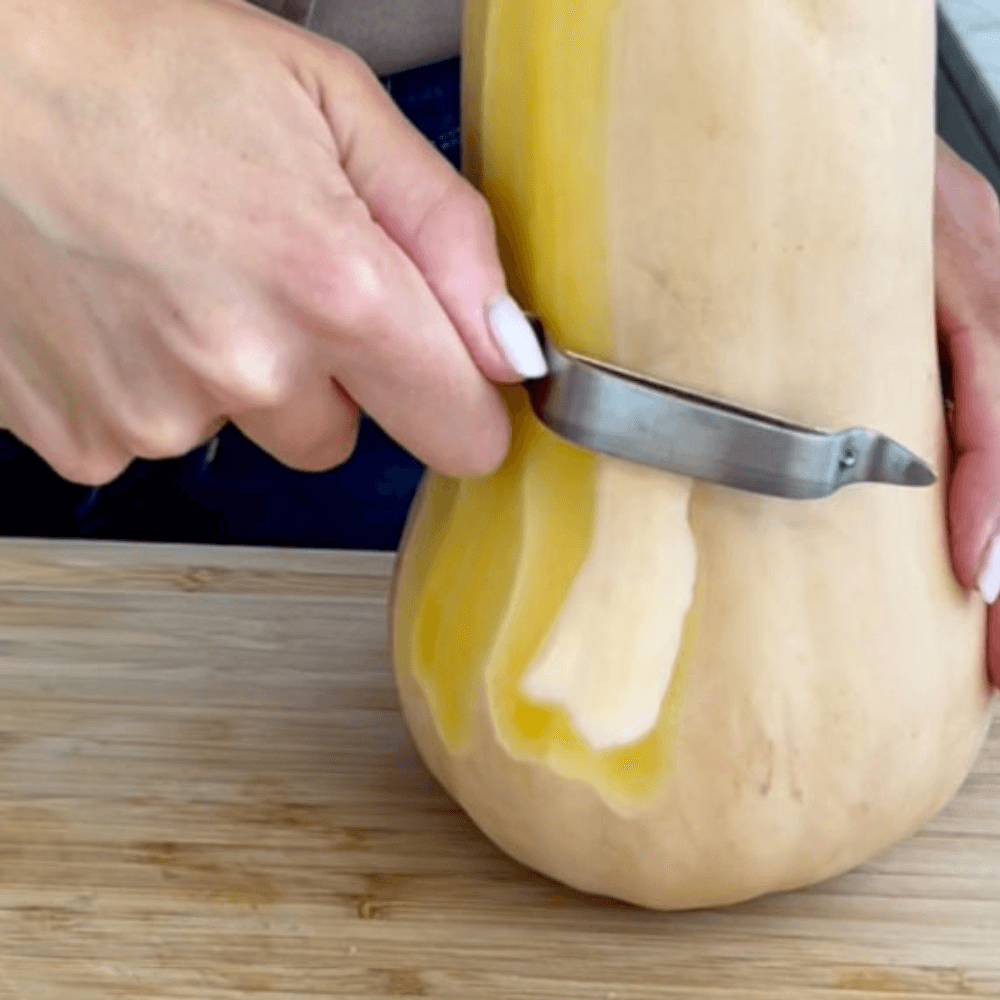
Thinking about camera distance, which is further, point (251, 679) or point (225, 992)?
point (251, 679)

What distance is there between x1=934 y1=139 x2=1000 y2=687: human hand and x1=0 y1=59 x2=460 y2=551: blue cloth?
356 millimetres

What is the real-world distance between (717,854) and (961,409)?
0.24 meters

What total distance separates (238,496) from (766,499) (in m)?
0.54

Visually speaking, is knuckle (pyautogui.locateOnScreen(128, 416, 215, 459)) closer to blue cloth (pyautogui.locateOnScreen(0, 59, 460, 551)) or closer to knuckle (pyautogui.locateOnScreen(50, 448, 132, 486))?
knuckle (pyautogui.locateOnScreen(50, 448, 132, 486))

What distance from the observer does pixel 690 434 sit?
679 mm

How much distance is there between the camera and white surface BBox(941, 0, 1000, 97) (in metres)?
1.72

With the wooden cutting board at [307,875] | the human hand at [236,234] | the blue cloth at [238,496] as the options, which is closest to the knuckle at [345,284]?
the human hand at [236,234]

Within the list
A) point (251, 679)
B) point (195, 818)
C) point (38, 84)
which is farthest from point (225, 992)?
point (38, 84)

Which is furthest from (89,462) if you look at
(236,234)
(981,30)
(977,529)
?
(981,30)

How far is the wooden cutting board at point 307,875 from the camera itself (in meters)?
0.73

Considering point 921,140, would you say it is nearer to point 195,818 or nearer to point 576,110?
point 576,110

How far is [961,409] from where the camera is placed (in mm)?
809

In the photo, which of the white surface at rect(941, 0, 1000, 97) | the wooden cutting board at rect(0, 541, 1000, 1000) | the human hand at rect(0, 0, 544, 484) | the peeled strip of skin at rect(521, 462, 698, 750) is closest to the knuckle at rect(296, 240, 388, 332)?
the human hand at rect(0, 0, 544, 484)

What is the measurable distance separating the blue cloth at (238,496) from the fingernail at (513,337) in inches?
18.7
